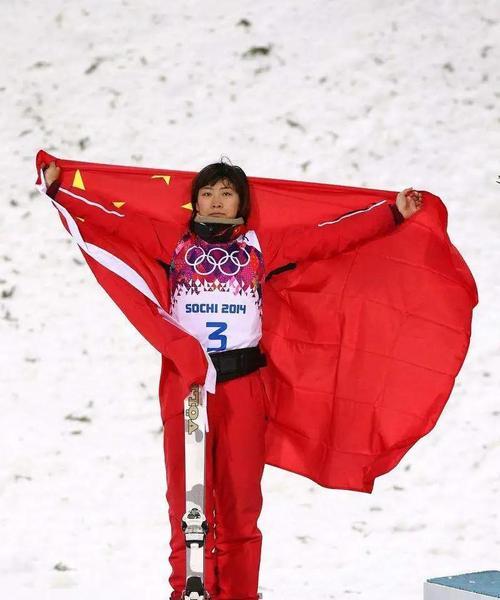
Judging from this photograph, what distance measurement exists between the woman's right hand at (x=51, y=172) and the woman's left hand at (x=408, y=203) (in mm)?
749

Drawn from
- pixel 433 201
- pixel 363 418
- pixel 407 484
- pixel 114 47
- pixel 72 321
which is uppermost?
pixel 114 47

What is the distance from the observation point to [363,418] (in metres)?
2.46

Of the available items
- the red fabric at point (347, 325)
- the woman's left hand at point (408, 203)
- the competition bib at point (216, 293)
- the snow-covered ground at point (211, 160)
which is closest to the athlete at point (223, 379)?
the competition bib at point (216, 293)

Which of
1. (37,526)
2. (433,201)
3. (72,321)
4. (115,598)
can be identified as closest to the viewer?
(433,201)

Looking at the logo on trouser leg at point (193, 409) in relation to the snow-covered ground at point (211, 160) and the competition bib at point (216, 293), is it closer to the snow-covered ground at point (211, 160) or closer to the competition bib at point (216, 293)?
the competition bib at point (216, 293)

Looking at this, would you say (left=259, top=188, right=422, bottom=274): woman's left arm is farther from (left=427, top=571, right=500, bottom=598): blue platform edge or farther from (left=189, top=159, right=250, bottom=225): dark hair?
(left=427, top=571, right=500, bottom=598): blue platform edge

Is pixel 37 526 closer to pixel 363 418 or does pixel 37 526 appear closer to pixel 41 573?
pixel 41 573

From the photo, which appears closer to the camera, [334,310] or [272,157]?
[334,310]

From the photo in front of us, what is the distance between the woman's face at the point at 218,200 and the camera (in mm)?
2314

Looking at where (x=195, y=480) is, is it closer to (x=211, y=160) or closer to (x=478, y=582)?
(x=478, y=582)

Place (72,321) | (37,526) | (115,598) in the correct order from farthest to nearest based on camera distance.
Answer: (72,321)
(37,526)
(115,598)

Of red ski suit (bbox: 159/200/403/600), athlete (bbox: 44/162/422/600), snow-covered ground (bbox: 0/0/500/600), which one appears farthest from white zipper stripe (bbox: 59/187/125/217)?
snow-covered ground (bbox: 0/0/500/600)

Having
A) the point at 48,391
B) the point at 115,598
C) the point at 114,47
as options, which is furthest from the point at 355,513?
the point at 114,47

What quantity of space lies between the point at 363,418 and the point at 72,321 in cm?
122
